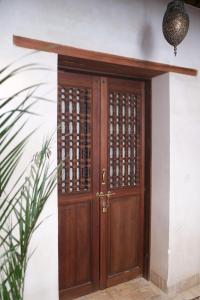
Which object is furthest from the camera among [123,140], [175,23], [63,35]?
[123,140]

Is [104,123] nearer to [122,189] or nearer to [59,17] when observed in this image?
[122,189]

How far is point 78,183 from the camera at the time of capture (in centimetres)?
226

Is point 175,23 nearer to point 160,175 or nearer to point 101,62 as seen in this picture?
point 101,62

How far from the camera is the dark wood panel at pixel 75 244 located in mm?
2207

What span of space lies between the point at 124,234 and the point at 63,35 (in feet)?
6.47

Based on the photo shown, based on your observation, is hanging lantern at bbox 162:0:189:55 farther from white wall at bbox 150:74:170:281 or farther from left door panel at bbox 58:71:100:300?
left door panel at bbox 58:71:100:300

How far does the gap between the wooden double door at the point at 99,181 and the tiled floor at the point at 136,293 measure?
0.07m

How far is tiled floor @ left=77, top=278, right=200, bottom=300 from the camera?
7.59ft

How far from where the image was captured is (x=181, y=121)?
7.73 ft

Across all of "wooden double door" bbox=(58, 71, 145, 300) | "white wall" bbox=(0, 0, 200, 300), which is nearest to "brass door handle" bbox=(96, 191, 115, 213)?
"wooden double door" bbox=(58, 71, 145, 300)

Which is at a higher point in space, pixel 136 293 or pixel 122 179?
pixel 122 179

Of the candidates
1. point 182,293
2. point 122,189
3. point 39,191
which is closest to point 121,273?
point 182,293

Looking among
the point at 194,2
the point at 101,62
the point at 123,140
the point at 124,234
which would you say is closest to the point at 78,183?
the point at 123,140

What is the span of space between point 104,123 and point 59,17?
0.97 m
